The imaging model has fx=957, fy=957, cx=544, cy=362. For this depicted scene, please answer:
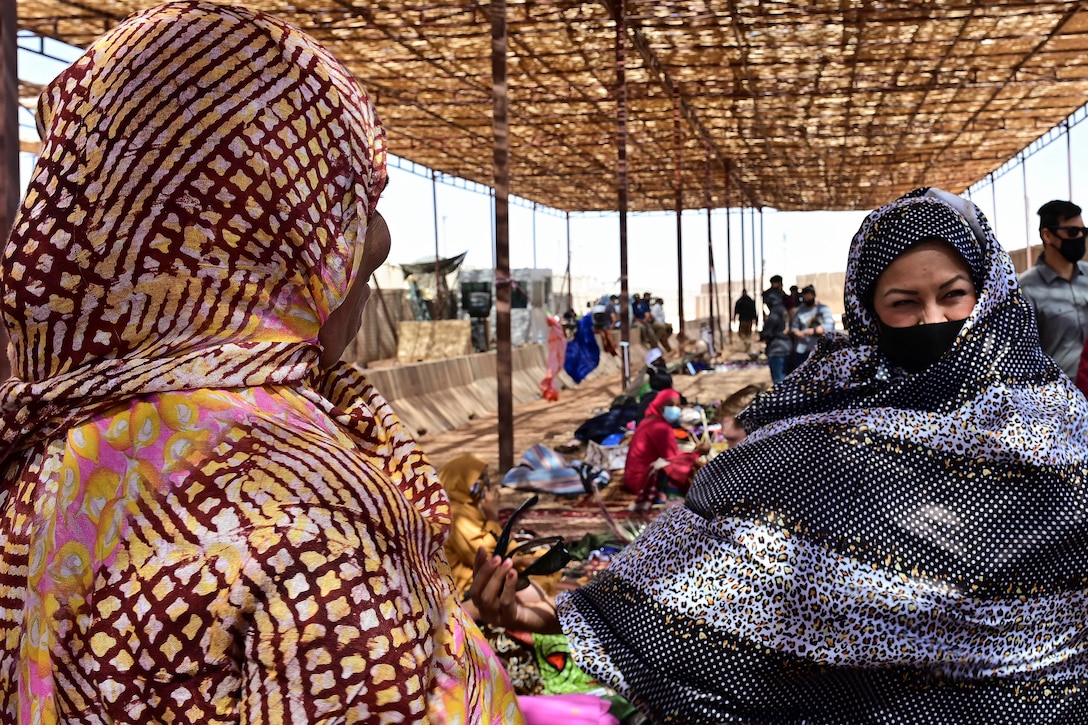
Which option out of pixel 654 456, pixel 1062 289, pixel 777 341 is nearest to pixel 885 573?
pixel 1062 289

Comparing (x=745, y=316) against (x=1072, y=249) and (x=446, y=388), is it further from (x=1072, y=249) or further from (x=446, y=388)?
(x=1072, y=249)

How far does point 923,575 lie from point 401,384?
942 centimetres

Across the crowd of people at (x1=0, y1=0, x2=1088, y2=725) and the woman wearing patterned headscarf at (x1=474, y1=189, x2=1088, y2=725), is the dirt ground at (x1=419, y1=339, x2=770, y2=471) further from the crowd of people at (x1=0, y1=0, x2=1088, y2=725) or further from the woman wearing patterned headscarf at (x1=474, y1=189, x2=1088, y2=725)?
the crowd of people at (x1=0, y1=0, x2=1088, y2=725)

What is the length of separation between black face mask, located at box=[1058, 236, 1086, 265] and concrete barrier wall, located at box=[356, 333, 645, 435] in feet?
21.7

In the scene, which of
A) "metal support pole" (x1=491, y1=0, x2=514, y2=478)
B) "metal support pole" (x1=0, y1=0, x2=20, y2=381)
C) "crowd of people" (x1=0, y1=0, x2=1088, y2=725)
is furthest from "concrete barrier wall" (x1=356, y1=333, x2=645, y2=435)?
"crowd of people" (x1=0, y1=0, x2=1088, y2=725)

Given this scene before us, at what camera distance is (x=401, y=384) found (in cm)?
1086

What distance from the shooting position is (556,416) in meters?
13.4

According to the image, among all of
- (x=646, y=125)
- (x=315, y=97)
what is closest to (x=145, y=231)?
(x=315, y=97)

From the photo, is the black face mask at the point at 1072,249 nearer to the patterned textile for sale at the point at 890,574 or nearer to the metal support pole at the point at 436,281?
the patterned textile for sale at the point at 890,574

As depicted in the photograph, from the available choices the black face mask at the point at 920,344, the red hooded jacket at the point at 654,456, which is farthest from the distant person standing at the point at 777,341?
the black face mask at the point at 920,344

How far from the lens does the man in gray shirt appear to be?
472cm

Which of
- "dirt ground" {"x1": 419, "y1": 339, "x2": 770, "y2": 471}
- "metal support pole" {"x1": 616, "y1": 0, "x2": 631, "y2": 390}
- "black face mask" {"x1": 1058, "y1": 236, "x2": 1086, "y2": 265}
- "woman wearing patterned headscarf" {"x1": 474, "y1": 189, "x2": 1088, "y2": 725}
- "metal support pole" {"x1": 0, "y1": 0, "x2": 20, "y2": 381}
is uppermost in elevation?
"metal support pole" {"x1": 616, "y1": 0, "x2": 631, "y2": 390}

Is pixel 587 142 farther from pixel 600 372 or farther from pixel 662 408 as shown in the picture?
pixel 662 408

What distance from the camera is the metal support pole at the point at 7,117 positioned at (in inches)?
100
